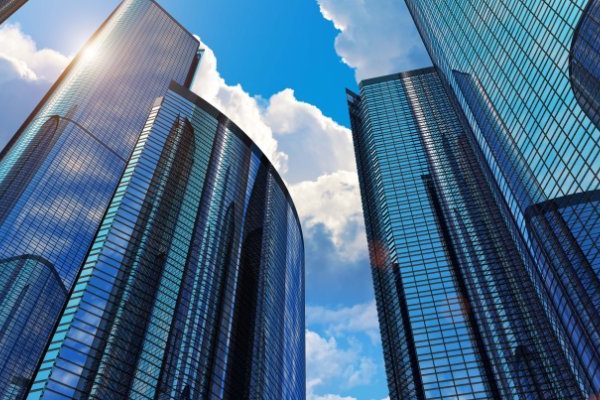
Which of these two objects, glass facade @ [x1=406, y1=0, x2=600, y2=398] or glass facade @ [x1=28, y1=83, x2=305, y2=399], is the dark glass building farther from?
glass facade @ [x1=28, y1=83, x2=305, y2=399]

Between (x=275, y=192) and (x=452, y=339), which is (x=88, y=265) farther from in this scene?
(x=275, y=192)

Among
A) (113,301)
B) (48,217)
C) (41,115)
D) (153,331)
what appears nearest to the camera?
(113,301)

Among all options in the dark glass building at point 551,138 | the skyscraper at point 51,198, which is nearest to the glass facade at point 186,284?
the skyscraper at point 51,198

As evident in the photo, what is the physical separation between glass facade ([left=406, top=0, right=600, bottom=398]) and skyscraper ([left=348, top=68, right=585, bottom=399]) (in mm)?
11813

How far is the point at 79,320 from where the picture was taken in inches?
2717

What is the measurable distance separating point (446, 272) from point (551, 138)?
181ft

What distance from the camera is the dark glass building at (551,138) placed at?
55.9 meters

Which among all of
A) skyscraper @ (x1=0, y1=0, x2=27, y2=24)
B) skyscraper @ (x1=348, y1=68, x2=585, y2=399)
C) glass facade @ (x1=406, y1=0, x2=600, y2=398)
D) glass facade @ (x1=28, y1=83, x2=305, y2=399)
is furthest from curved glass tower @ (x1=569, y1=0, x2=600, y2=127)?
skyscraper @ (x1=0, y1=0, x2=27, y2=24)

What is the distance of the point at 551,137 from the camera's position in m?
61.7

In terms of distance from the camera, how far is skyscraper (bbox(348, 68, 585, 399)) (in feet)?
315

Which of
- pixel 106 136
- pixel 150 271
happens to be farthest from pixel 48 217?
pixel 150 271

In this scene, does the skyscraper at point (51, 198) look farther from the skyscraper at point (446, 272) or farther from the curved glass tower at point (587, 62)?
the curved glass tower at point (587, 62)

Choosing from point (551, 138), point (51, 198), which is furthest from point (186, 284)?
point (51, 198)

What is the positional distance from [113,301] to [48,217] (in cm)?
8321
